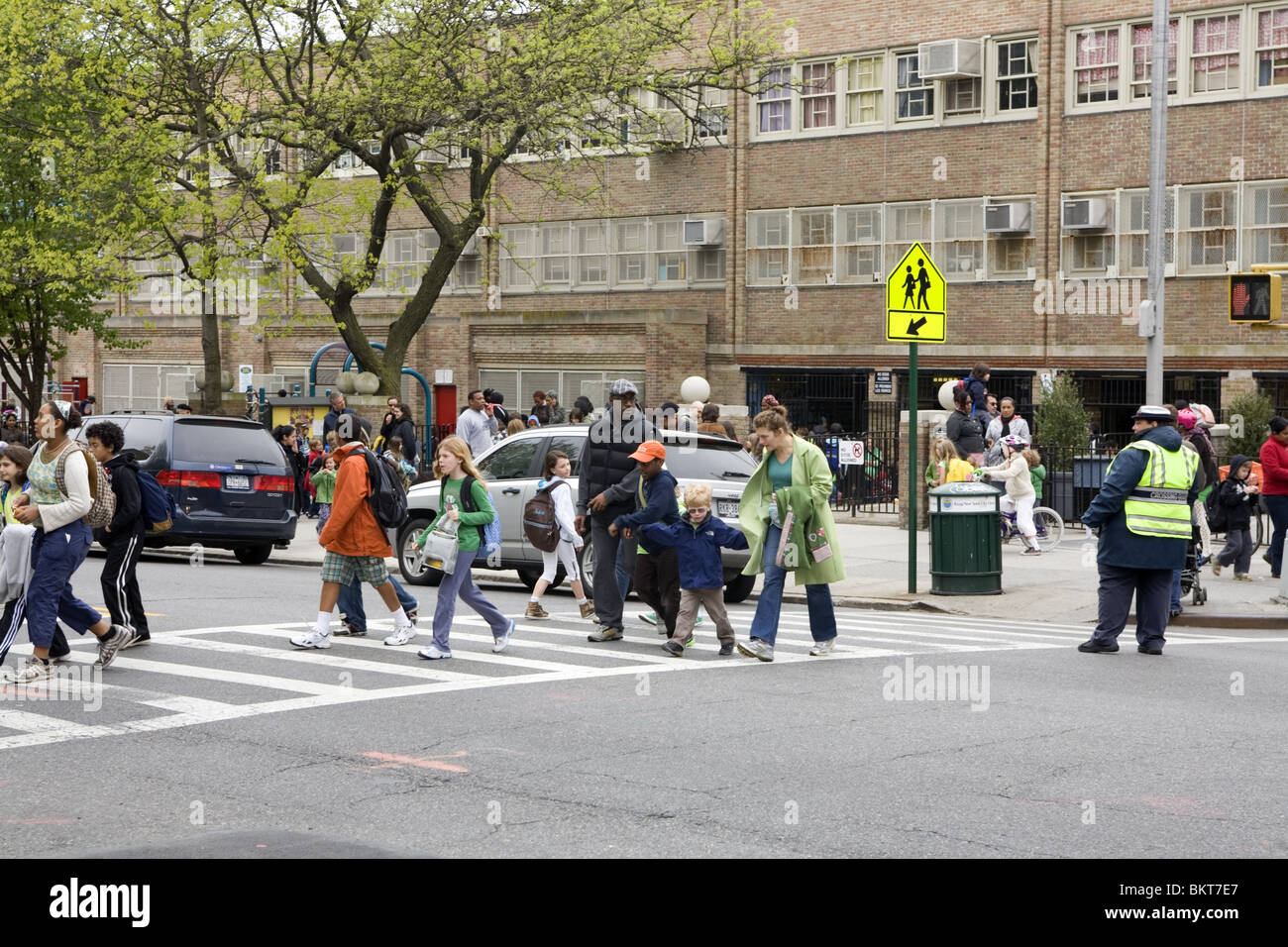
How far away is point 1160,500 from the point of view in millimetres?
12078

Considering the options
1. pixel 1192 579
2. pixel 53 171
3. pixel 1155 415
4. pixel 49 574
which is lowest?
pixel 1192 579

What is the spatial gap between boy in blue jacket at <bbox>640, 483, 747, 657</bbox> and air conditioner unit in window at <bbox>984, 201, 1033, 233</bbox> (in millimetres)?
22475

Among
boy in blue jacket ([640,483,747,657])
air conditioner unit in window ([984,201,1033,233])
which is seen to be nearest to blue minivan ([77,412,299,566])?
boy in blue jacket ([640,483,747,657])

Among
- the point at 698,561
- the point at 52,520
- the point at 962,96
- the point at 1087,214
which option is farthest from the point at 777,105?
the point at 52,520

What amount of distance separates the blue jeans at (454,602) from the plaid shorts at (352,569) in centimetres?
66

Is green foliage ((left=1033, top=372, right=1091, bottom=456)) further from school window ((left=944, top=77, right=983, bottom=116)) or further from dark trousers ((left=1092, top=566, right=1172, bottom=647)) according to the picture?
dark trousers ((left=1092, top=566, right=1172, bottom=647))

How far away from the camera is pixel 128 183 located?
28219 millimetres

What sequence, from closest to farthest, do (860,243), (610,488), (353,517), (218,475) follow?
1. (353,517)
2. (610,488)
3. (218,475)
4. (860,243)

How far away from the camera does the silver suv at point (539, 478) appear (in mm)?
15734

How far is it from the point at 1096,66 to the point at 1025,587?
18410mm

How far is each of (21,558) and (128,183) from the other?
19147 millimetres

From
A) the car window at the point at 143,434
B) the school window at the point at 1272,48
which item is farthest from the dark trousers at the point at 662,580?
the school window at the point at 1272,48

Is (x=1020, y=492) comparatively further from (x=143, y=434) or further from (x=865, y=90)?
(x=865, y=90)

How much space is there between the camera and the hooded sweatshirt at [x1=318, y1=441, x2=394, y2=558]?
12141 mm
